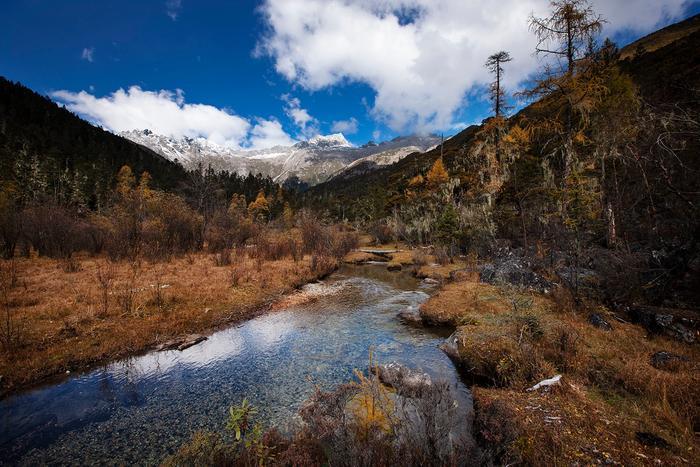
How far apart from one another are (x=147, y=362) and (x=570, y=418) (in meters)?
12.1

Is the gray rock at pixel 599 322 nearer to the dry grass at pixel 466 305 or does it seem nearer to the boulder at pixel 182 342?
the dry grass at pixel 466 305

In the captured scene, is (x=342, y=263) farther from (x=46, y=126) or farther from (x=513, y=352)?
(x=46, y=126)

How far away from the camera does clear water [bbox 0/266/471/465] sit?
253 inches

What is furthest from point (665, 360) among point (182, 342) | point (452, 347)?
point (182, 342)

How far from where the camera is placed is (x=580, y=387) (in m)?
6.65

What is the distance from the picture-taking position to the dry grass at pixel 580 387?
15.6ft

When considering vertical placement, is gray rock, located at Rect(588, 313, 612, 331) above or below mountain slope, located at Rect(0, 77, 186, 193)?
below

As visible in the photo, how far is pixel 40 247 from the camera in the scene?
24.2m

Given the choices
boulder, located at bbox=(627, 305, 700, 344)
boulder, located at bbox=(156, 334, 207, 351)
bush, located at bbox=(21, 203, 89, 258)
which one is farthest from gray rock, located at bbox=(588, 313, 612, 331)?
bush, located at bbox=(21, 203, 89, 258)

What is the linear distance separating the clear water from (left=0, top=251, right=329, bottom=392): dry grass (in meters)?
0.90

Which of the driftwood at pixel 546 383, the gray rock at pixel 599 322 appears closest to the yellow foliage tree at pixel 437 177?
the gray rock at pixel 599 322

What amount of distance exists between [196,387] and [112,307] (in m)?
7.04

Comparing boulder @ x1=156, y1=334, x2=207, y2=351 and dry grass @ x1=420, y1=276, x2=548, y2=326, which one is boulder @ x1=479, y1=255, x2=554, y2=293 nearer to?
→ dry grass @ x1=420, y1=276, x2=548, y2=326

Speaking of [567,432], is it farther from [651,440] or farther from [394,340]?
[394,340]
